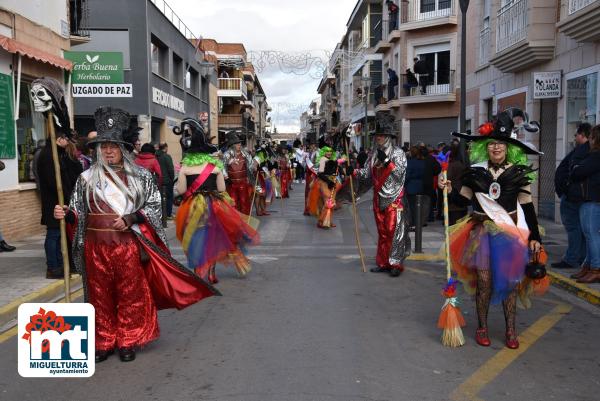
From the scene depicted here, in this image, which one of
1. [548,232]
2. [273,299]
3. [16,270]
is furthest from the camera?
[548,232]

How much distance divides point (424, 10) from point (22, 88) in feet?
68.1

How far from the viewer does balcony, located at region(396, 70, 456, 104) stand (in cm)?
2714

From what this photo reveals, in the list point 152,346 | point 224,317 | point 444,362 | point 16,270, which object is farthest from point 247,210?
point 444,362

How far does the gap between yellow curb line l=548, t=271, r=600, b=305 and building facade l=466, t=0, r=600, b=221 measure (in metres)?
5.31

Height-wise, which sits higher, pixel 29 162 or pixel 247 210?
pixel 29 162

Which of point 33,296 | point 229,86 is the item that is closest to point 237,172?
point 33,296

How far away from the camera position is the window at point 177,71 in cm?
2873

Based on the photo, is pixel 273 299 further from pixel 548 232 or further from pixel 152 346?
pixel 548 232

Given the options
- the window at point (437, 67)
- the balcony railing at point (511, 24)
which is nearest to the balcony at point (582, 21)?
the balcony railing at point (511, 24)

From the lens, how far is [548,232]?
1156 centimetres

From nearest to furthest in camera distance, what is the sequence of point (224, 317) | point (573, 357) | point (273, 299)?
point (573, 357) < point (224, 317) < point (273, 299)

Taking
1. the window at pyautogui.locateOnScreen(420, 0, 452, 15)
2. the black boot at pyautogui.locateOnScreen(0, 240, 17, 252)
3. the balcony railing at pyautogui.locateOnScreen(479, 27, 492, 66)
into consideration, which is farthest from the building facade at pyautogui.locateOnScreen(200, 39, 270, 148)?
the black boot at pyautogui.locateOnScreen(0, 240, 17, 252)

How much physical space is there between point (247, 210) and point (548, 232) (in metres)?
5.94

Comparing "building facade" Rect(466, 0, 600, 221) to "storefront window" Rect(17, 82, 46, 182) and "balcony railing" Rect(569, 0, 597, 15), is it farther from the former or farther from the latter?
"storefront window" Rect(17, 82, 46, 182)
